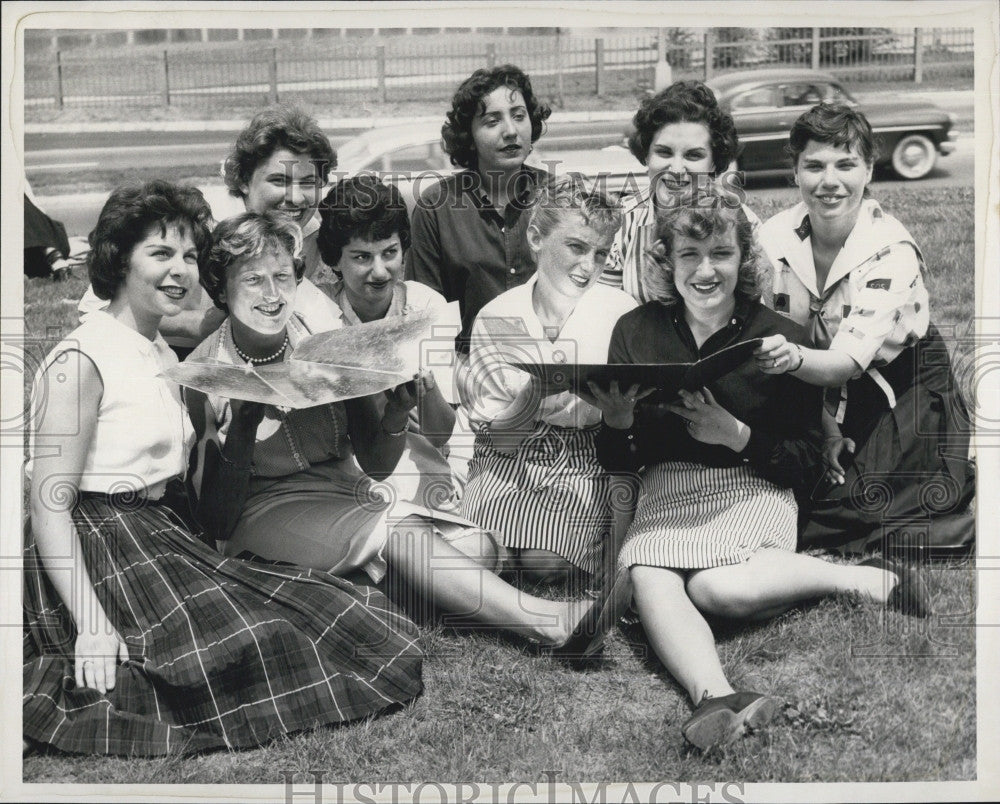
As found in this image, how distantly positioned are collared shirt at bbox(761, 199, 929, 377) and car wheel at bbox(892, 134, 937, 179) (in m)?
0.24

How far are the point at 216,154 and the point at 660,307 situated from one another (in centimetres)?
173

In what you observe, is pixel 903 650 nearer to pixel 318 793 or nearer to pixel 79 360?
pixel 318 793

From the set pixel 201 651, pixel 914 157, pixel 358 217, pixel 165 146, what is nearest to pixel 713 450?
pixel 914 157

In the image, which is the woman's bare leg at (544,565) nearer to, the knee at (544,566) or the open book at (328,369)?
the knee at (544,566)

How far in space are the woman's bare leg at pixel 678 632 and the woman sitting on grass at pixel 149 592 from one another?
2.69 feet

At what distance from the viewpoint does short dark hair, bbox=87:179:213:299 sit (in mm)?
4180

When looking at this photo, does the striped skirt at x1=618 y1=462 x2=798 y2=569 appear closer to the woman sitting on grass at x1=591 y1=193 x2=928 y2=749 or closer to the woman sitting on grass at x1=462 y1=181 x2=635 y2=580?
the woman sitting on grass at x1=591 y1=193 x2=928 y2=749

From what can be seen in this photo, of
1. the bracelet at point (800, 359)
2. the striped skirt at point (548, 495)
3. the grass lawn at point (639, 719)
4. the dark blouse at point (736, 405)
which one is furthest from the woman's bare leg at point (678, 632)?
the bracelet at point (800, 359)

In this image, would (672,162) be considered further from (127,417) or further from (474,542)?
(127,417)

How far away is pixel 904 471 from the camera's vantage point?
174 inches

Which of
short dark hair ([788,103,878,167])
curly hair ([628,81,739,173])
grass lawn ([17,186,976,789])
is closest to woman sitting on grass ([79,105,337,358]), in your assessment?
grass lawn ([17,186,976,789])

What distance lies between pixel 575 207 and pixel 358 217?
77 cm

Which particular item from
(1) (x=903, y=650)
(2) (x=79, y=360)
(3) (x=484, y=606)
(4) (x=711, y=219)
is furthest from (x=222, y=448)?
(1) (x=903, y=650)

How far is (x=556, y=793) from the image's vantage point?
13.7 feet
